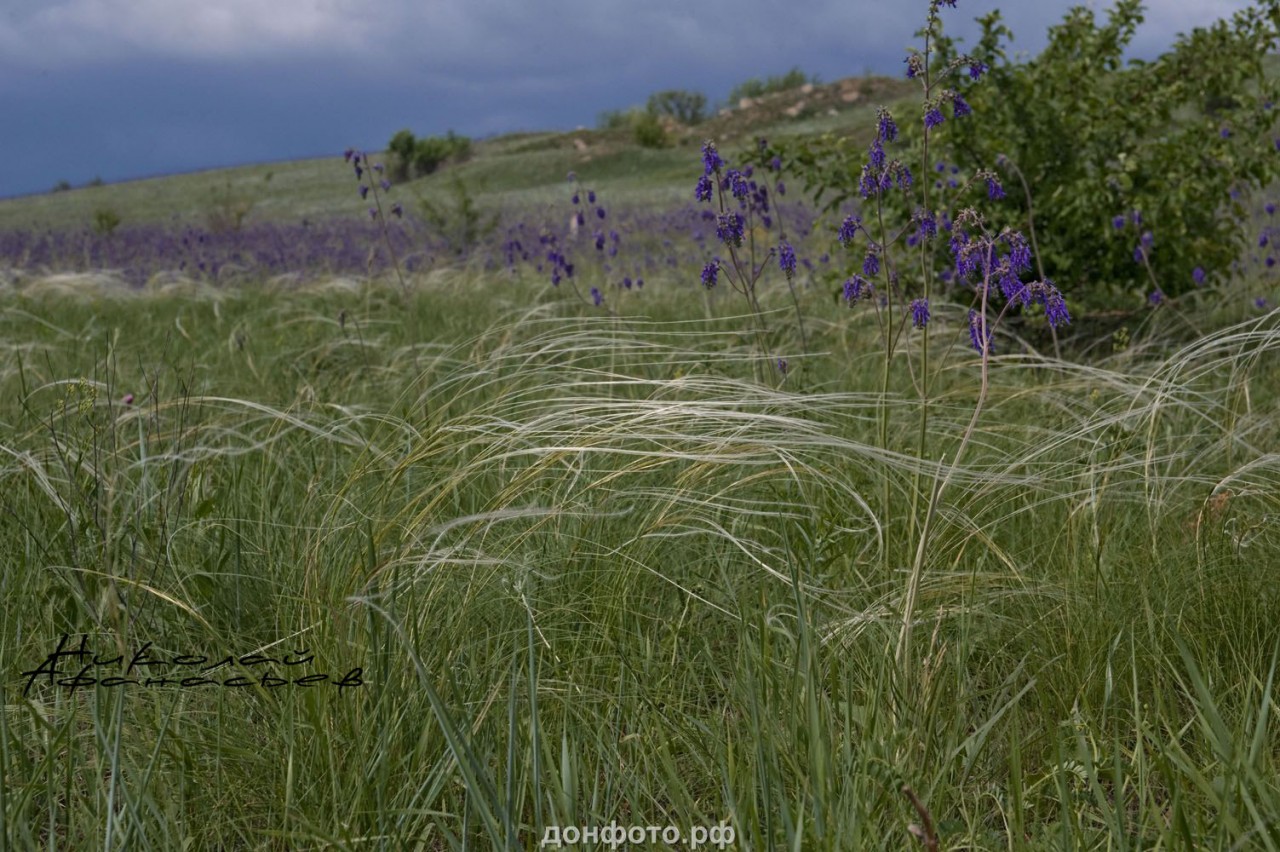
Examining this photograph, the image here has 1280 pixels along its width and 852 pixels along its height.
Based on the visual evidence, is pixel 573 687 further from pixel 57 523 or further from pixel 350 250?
pixel 350 250

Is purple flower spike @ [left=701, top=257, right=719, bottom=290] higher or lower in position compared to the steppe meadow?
higher

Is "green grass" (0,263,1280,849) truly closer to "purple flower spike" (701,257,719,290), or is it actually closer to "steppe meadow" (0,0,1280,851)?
"steppe meadow" (0,0,1280,851)

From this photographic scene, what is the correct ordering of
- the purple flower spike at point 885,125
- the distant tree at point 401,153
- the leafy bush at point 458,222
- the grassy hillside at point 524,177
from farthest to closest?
the distant tree at point 401,153
the grassy hillside at point 524,177
the leafy bush at point 458,222
the purple flower spike at point 885,125

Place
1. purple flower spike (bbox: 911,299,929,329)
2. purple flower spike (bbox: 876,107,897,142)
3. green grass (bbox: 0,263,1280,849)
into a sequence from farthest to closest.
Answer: purple flower spike (bbox: 876,107,897,142)
purple flower spike (bbox: 911,299,929,329)
green grass (bbox: 0,263,1280,849)

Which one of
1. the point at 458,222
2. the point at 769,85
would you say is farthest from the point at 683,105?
the point at 458,222

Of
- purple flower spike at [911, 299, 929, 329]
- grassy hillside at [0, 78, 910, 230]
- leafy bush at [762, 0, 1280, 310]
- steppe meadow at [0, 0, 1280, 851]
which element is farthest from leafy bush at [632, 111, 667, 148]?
purple flower spike at [911, 299, 929, 329]

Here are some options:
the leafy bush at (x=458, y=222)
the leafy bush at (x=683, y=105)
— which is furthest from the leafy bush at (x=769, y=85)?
the leafy bush at (x=458, y=222)

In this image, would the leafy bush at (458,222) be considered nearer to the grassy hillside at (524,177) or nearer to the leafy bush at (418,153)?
the grassy hillside at (524,177)

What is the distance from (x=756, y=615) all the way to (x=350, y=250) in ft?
37.7

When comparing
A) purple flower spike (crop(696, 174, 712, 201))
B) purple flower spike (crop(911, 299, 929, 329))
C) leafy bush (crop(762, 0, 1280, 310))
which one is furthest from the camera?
leafy bush (crop(762, 0, 1280, 310))

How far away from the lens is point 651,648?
2031 mm

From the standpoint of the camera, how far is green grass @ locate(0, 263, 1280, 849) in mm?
1538

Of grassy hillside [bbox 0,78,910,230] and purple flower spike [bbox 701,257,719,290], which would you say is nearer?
purple flower spike [bbox 701,257,719,290]

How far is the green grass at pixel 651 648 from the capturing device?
5.05 feet
